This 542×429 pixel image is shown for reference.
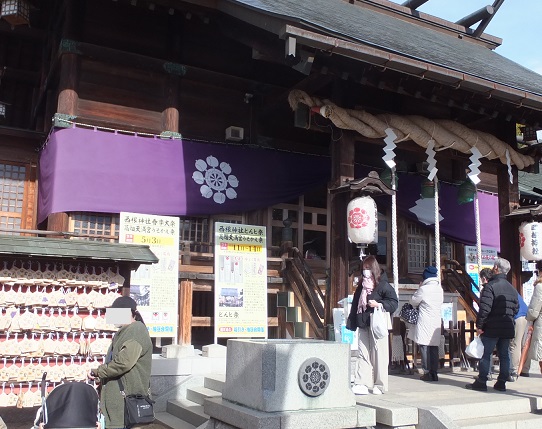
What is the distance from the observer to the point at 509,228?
11.1 m

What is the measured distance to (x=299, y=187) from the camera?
10992 millimetres

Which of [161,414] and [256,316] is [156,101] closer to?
[256,316]

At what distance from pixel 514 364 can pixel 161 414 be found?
205 inches

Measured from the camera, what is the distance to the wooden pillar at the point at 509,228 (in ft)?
36.2

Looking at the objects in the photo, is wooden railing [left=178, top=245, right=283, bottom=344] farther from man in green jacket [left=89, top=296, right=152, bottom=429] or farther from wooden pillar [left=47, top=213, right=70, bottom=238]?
man in green jacket [left=89, top=296, right=152, bottom=429]

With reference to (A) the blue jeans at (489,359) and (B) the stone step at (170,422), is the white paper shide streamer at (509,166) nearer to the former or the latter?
(A) the blue jeans at (489,359)

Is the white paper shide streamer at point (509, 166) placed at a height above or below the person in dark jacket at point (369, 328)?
above

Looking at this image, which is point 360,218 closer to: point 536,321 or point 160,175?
point 536,321

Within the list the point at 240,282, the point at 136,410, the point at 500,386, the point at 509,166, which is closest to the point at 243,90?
the point at 240,282

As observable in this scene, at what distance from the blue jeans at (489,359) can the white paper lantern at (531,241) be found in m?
4.11

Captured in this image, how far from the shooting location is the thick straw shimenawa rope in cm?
905

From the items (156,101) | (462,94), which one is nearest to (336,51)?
(462,94)

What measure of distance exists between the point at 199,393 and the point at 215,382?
242mm

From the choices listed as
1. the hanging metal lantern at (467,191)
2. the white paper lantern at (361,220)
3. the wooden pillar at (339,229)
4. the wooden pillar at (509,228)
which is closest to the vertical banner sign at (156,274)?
the wooden pillar at (339,229)
